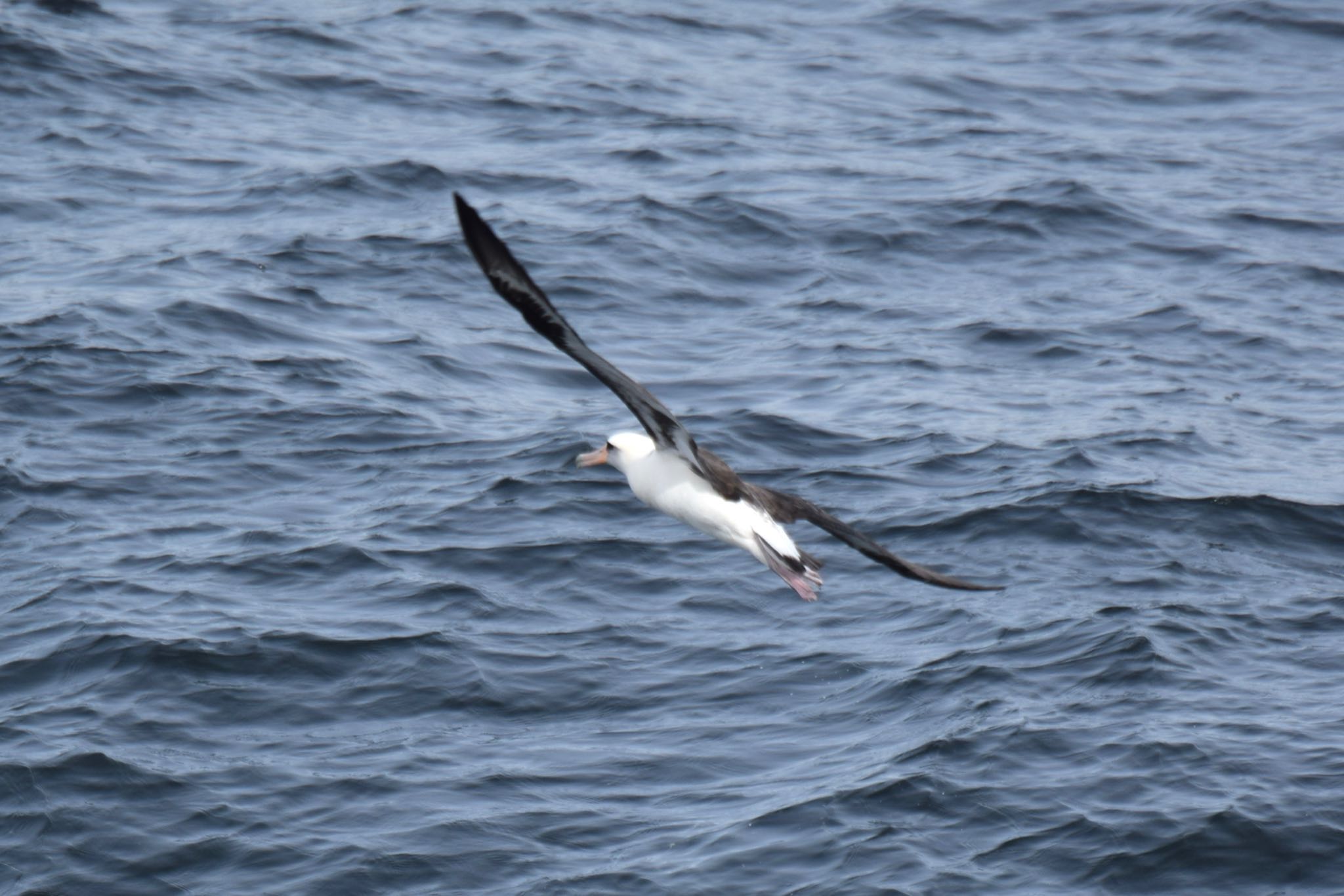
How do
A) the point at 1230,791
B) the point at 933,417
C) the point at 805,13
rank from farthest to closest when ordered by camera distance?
the point at 805,13 < the point at 933,417 < the point at 1230,791

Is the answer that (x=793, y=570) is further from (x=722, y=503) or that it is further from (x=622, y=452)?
(x=622, y=452)

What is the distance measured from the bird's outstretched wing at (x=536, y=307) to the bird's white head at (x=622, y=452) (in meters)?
1.43

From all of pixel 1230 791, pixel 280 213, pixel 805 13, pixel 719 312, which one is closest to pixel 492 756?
pixel 1230 791

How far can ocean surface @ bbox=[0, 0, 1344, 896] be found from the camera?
10.7 metres

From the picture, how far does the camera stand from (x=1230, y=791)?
10.7m

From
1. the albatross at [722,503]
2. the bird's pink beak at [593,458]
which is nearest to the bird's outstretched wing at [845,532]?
the albatross at [722,503]

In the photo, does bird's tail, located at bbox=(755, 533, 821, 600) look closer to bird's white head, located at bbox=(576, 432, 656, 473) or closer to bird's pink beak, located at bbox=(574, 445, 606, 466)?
bird's white head, located at bbox=(576, 432, 656, 473)

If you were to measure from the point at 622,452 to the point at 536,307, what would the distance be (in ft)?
8.07

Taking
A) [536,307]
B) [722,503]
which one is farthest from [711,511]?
[536,307]

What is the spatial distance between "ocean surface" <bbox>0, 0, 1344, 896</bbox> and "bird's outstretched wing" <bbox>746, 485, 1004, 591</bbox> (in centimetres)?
208

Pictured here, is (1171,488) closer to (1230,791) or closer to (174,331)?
(1230,791)

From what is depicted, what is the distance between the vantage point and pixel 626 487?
14.2 meters

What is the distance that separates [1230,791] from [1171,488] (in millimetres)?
4084

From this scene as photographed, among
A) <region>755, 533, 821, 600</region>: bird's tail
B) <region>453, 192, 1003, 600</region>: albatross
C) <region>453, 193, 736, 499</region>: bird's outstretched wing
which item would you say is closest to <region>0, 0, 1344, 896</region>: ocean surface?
<region>755, 533, 821, 600</region>: bird's tail
